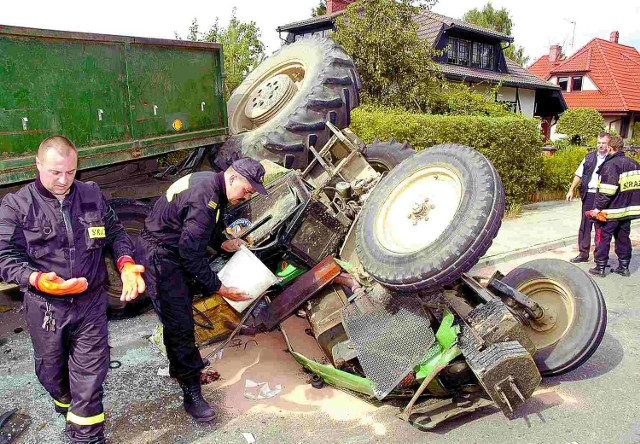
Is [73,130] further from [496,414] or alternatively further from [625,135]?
[625,135]

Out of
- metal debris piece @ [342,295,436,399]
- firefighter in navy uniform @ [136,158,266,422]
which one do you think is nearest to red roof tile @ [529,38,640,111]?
metal debris piece @ [342,295,436,399]

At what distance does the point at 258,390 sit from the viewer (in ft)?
12.4

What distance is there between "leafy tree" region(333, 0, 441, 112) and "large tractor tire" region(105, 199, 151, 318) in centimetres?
789

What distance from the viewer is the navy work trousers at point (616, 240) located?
21.0 ft

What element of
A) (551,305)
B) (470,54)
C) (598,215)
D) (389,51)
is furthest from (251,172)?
(470,54)

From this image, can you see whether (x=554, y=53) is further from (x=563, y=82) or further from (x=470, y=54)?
(x=470, y=54)

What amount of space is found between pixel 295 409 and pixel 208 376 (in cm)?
81

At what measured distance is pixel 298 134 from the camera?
219 inches

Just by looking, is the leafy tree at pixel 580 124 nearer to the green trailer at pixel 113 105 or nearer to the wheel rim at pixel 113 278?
the green trailer at pixel 113 105

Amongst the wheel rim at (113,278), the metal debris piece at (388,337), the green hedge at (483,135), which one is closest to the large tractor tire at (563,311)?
the metal debris piece at (388,337)

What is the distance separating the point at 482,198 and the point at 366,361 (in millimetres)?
1299

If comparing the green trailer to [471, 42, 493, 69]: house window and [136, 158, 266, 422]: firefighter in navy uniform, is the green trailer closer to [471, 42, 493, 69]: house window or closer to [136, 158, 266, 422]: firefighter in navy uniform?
[136, 158, 266, 422]: firefighter in navy uniform

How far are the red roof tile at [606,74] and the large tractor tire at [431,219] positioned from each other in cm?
2782

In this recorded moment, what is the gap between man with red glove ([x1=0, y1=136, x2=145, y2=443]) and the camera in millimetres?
2654
